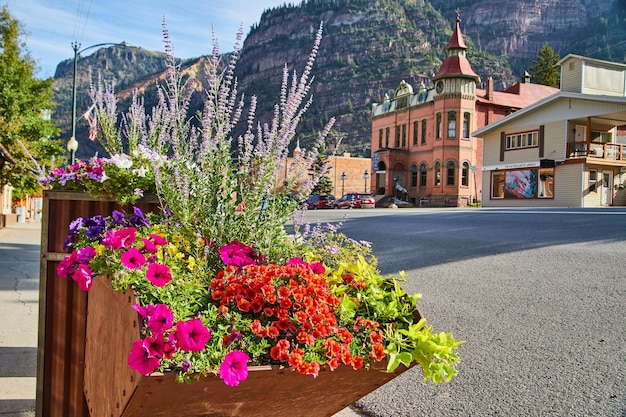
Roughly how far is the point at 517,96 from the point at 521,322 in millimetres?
50858

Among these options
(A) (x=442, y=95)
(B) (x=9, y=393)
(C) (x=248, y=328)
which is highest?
(A) (x=442, y=95)

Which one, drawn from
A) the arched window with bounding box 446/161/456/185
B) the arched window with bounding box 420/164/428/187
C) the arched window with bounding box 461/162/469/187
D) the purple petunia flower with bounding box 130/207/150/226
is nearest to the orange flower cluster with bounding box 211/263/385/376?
the purple petunia flower with bounding box 130/207/150/226

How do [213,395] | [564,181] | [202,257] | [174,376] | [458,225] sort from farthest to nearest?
1. [564,181]
2. [458,225]
3. [202,257]
4. [213,395]
5. [174,376]

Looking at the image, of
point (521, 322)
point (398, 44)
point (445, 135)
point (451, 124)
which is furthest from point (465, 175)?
point (398, 44)

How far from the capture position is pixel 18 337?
5.44 meters

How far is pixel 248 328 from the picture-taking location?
5.95 ft

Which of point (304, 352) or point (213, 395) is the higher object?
point (304, 352)

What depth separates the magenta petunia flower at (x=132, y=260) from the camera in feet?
6.36

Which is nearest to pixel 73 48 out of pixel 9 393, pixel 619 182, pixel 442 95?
pixel 9 393

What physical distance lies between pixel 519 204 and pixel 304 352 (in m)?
32.7

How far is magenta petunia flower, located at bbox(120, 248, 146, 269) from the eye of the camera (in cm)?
194

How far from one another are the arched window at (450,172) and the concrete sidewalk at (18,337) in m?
39.8

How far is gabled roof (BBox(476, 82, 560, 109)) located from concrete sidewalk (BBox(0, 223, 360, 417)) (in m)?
44.0

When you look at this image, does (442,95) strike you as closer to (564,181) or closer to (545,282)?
(564,181)
